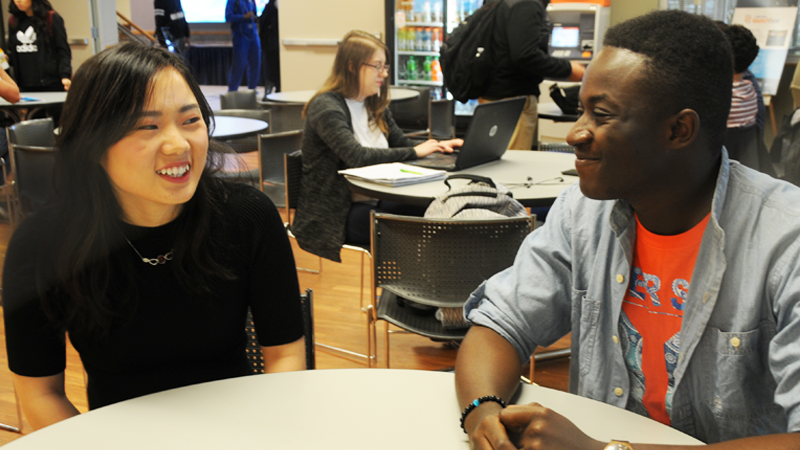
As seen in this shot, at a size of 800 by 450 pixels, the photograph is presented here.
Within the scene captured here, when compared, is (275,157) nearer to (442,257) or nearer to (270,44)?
(442,257)

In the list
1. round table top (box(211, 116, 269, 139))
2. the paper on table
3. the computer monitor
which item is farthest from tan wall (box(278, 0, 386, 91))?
the paper on table

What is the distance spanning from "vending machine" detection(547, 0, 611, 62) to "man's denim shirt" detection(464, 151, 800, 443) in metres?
5.36

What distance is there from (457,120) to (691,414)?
21.0ft

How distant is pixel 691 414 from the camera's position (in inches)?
41.4

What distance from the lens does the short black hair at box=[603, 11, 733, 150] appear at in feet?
3.14

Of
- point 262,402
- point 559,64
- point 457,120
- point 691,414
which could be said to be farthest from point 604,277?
point 457,120

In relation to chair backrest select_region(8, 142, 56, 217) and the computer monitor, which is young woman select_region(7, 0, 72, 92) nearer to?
chair backrest select_region(8, 142, 56, 217)

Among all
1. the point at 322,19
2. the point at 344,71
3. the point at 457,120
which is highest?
the point at 322,19

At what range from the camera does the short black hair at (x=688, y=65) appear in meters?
0.96

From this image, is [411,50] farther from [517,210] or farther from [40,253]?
[40,253]

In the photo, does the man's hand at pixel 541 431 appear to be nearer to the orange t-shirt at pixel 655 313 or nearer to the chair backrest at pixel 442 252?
the orange t-shirt at pixel 655 313

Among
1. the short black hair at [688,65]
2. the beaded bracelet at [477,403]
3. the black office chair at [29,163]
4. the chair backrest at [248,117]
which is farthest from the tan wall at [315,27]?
the beaded bracelet at [477,403]

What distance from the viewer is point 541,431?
85cm

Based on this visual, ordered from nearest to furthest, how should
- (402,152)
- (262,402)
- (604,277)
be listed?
(262,402) < (604,277) < (402,152)
